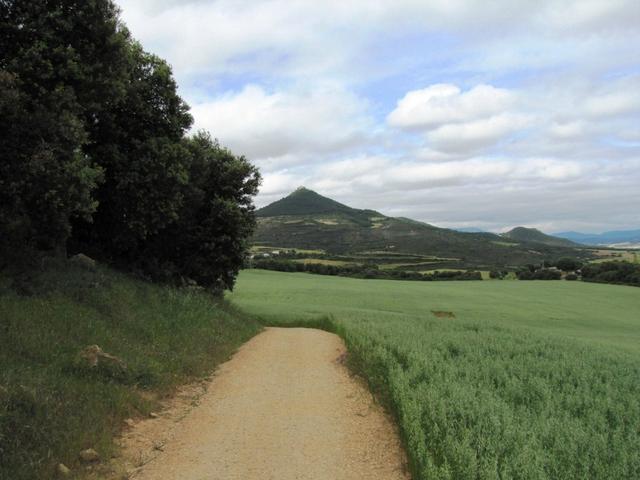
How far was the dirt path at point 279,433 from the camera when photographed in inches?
266

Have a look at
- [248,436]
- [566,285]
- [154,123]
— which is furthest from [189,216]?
[566,285]

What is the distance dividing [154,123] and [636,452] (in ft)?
67.2

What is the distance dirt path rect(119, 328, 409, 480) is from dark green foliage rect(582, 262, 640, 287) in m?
87.8

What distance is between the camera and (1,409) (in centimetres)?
669

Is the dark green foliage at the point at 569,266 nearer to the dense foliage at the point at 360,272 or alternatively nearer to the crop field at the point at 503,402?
the dense foliage at the point at 360,272

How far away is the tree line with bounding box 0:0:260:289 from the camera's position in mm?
12383

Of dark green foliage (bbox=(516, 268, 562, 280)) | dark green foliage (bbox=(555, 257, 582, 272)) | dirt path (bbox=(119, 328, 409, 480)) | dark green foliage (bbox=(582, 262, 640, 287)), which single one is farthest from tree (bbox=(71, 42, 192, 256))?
dark green foliage (bbox=(555, 257, 582, 272))

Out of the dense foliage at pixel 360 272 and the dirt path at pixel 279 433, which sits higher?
the dirt path at pixel 279 433

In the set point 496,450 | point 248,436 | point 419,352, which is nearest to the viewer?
point 496,450

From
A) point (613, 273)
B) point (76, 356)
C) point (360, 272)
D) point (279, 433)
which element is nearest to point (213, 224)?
point (76, 356)

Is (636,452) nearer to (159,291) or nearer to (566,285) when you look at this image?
(159,291)

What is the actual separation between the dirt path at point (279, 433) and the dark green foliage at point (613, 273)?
8778 centimetres

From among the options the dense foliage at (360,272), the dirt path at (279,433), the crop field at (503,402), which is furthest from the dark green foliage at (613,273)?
the dirt path at (279,433)

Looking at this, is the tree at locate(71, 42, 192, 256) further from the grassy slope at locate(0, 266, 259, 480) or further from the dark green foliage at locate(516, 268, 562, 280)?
the dark green foliage at locate(516, 268, 562, 280)
